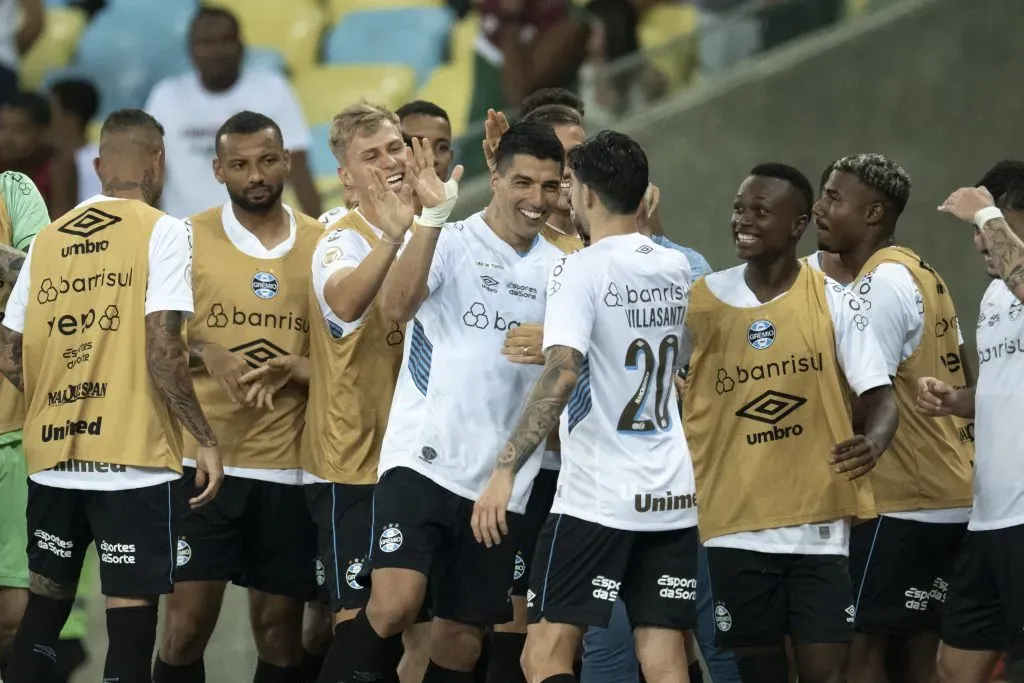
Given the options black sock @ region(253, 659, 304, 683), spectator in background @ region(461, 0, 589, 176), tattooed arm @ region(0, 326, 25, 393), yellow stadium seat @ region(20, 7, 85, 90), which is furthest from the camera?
yellow stadium seat @ region(20, 7, 85, 90)

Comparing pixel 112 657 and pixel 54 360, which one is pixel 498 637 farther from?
pixel 54 360

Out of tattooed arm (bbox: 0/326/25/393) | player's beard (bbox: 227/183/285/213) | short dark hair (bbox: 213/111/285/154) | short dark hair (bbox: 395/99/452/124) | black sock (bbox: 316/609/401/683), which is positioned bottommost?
black sock (bbox: 316/609/401/683)

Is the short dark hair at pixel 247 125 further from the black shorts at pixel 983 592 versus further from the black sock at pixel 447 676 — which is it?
the black shorts at pixel 983 592

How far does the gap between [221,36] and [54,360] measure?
17.8 ft

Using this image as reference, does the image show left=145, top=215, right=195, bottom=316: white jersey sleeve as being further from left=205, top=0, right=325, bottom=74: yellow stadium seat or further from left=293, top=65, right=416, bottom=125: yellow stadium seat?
left=205, top=0, right=325, bottom=74: yellow stadium seat

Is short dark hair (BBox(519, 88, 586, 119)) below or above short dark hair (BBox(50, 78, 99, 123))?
below

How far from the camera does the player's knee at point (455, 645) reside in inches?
237

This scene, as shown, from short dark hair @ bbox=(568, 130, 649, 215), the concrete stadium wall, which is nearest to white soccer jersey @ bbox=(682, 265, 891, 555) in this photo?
short dark hair @ bbox=(568, 130, 649, 215)

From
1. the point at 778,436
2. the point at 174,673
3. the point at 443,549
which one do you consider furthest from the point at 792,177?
the point at 174,673

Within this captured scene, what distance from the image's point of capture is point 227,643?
929 centimetres

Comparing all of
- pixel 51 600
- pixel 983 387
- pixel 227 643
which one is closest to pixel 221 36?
pixel 227 643

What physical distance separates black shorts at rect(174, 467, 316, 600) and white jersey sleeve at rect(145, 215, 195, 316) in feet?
3.23

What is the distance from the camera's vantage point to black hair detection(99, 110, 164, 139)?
632cm

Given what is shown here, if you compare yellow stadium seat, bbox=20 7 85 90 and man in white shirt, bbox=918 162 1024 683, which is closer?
man in white shirt, bbox=918 162 1024 683
